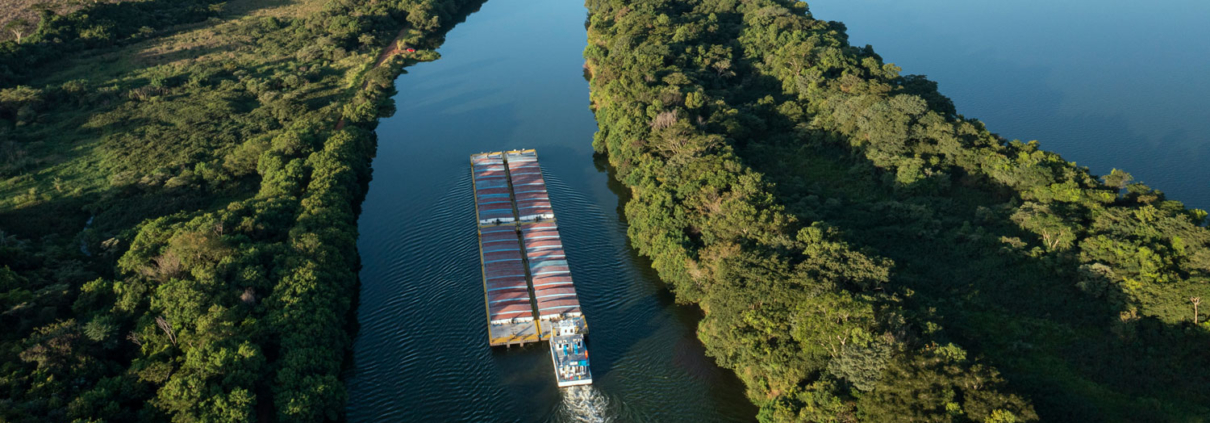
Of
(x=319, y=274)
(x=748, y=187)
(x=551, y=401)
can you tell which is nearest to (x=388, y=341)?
(x=319, y=274)

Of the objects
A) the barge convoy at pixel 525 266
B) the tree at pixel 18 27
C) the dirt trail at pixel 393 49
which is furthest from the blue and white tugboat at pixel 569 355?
the tree at pixel 18 27

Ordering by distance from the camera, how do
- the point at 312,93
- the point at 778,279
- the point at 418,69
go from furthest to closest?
the point at 418,69
the point at 312,93
the point at 778,279

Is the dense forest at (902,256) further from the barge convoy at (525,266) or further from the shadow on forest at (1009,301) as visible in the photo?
the barge convoy at (525,266)

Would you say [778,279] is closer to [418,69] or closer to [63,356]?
[63,356]

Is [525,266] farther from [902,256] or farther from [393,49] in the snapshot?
[393,49]

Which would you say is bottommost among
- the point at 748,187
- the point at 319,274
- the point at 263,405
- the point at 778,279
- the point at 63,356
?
the point at 263,405

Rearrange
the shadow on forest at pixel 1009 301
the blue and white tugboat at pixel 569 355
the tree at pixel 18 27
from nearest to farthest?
1. the shadow on forest at pixel 1009 301
2. the blue and white tugboat at pixel 569 355
3. the tree at pixel 18 27
